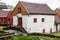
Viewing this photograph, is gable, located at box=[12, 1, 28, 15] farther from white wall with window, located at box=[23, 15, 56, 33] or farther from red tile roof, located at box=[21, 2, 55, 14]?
white wall with window, located at box=[23, 15, 56, 33]

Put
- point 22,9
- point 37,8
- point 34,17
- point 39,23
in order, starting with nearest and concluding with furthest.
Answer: point 34,17
point 39,23
point 22,9
point 37,8

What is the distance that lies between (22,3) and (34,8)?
7.18ft

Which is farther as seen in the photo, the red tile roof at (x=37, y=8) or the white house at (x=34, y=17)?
the red tile roof at (x=37, y=8)

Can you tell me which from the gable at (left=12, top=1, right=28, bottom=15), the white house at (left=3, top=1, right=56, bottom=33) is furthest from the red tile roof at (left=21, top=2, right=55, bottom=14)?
the gable at (left=12, top=1, right=28, bottom=15)

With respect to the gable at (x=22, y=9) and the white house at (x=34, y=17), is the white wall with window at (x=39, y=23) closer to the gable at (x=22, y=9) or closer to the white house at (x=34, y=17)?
the white house at (x=34, y=17)

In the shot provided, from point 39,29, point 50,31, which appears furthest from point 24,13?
point 50,31

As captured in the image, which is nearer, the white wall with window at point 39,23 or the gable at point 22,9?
the white wall with window at point 39,23

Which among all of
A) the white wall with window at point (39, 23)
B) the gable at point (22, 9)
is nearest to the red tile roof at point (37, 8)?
the gable at point (22, 9)

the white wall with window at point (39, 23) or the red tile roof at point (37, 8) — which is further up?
the red tile roof at point (37, 8)

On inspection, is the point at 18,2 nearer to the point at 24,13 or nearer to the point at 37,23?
the point at 24,13

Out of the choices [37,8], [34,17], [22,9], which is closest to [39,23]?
[34,17]

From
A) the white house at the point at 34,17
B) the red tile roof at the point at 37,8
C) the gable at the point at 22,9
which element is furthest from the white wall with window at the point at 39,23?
the gable at the point at 22,9

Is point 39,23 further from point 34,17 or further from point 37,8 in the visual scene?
point 37,8

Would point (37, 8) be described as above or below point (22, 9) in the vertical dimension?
above
